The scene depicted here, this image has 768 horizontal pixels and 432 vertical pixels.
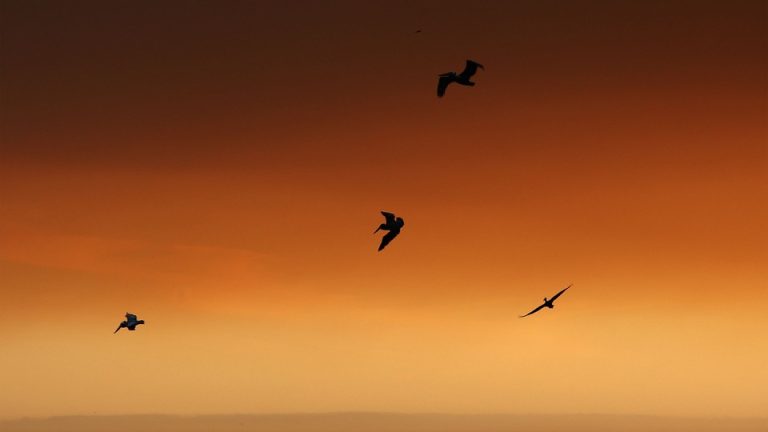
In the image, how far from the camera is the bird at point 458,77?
484 ft

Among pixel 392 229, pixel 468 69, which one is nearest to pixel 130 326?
pixel 392 229

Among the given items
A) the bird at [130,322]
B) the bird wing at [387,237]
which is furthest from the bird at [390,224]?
the bird at [130,322]

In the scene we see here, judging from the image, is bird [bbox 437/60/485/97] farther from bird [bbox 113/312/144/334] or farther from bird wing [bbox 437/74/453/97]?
bird [bbox 113/312/144/334]

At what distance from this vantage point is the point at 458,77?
14838 centimetres

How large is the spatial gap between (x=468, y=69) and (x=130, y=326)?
41.7 metres

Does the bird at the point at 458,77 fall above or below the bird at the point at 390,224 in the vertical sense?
above

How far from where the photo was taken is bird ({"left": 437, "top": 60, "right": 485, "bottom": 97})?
147500 millimetres

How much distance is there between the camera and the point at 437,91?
487 ft

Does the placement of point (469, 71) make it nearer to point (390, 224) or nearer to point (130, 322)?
point (390, 224)

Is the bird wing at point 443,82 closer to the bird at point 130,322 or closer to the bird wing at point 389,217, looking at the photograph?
the bird wing at point 389,217

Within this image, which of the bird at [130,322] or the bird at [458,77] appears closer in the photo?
the bird at [458,77]

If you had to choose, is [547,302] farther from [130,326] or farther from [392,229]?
[130,326]

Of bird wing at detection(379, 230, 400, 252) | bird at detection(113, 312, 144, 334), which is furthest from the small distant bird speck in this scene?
bird wing at detection(379, 230, 400, 252)

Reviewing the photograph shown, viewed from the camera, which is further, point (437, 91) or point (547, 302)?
point (547, 302)
